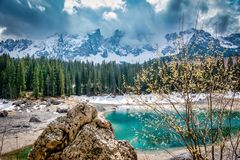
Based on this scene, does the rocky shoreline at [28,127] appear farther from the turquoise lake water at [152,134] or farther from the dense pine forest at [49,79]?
the dense pine forest at [49,79]

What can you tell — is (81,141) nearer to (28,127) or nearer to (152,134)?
(152,134)

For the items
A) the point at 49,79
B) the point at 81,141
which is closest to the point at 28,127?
the point at 81,141

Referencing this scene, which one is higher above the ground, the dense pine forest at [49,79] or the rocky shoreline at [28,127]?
the dense pine forest at [49,79]

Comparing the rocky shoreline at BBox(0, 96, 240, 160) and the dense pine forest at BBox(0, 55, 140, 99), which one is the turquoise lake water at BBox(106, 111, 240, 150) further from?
the dense pine forest at BBox(0, 55, 140, 99)

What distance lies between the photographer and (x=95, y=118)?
311 inches

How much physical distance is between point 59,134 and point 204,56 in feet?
16.5

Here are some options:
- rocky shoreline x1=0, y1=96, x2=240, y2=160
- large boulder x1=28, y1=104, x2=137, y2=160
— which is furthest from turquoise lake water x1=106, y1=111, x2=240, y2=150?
large boulder x1=28, y1=104, x2=137, y2=160

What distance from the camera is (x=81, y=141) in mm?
6418

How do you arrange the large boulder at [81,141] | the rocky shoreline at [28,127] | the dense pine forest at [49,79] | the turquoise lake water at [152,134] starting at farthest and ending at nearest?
the dense pine forest at [49,79] < the rocky shoreline at [28,127] < the turquoise lake water at [152,134] < the large boulder at [81,141]

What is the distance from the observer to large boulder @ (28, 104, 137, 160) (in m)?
6.04

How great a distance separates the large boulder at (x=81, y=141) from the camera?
604 cm

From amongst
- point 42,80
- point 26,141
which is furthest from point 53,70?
point 26,141

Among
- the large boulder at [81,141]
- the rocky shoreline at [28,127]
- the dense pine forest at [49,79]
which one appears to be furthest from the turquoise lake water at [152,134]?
the dense pine forest at [49,79]

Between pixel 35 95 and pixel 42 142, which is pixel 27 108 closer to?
pixel 35 95
